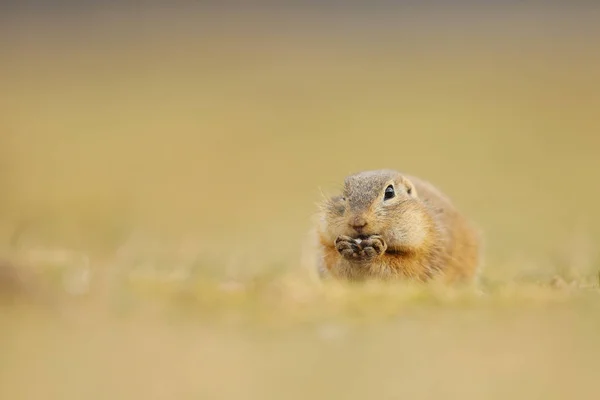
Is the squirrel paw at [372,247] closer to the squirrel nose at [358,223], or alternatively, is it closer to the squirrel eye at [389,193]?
the squirrel nose at [358,223]

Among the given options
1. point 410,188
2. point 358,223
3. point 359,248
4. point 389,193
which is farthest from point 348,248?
point 410,188

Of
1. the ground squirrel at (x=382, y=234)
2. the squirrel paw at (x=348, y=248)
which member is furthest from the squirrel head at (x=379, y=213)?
the squirrel paw at (x=348, y=248)

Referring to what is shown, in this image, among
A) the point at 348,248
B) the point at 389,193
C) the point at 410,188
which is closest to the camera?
the point at 348,248

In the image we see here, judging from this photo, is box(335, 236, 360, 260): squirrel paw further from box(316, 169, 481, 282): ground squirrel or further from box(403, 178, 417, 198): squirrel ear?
box(403, 178, 417, 198): squirrel ear

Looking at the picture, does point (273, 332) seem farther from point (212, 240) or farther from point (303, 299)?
point (212, 240)

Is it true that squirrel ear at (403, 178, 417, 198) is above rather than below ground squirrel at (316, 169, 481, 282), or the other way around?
above

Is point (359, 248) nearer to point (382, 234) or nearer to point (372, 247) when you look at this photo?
point (372, 247)

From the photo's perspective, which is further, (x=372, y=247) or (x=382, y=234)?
(x=382, y=234)

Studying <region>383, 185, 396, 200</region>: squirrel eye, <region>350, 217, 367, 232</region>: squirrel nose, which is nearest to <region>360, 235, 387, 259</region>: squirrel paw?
<region>350, 217, 367, 232</region>: squirrel nose
